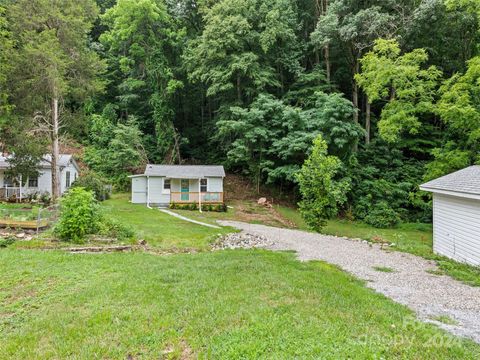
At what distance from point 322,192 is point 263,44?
48.2 feet

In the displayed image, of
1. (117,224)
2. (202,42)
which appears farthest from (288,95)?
(117,224)

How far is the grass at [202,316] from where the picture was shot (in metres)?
3.27

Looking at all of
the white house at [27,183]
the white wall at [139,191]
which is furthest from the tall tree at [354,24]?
the white house at [27,183]

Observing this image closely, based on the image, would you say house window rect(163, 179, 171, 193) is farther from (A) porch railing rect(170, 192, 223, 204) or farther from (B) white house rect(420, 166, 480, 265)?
(B) white house rect(420, 166, 480, 265)

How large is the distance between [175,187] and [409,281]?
1714 cm

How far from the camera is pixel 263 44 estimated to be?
2277 centimetres

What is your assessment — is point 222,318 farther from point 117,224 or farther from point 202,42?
point 202,42

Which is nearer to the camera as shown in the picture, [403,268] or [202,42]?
[403,268]

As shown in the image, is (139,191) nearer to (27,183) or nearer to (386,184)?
(27,183)

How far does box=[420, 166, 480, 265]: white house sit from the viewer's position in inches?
331

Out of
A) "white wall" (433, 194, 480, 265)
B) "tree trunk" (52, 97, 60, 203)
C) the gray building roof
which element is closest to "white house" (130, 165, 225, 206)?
the gray building roof

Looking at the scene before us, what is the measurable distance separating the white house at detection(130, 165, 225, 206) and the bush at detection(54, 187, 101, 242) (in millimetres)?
10963

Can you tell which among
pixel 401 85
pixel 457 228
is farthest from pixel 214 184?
pixel 457 228

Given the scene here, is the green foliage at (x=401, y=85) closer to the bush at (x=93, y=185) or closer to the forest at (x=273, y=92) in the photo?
the forest at (x=273, y=92)
